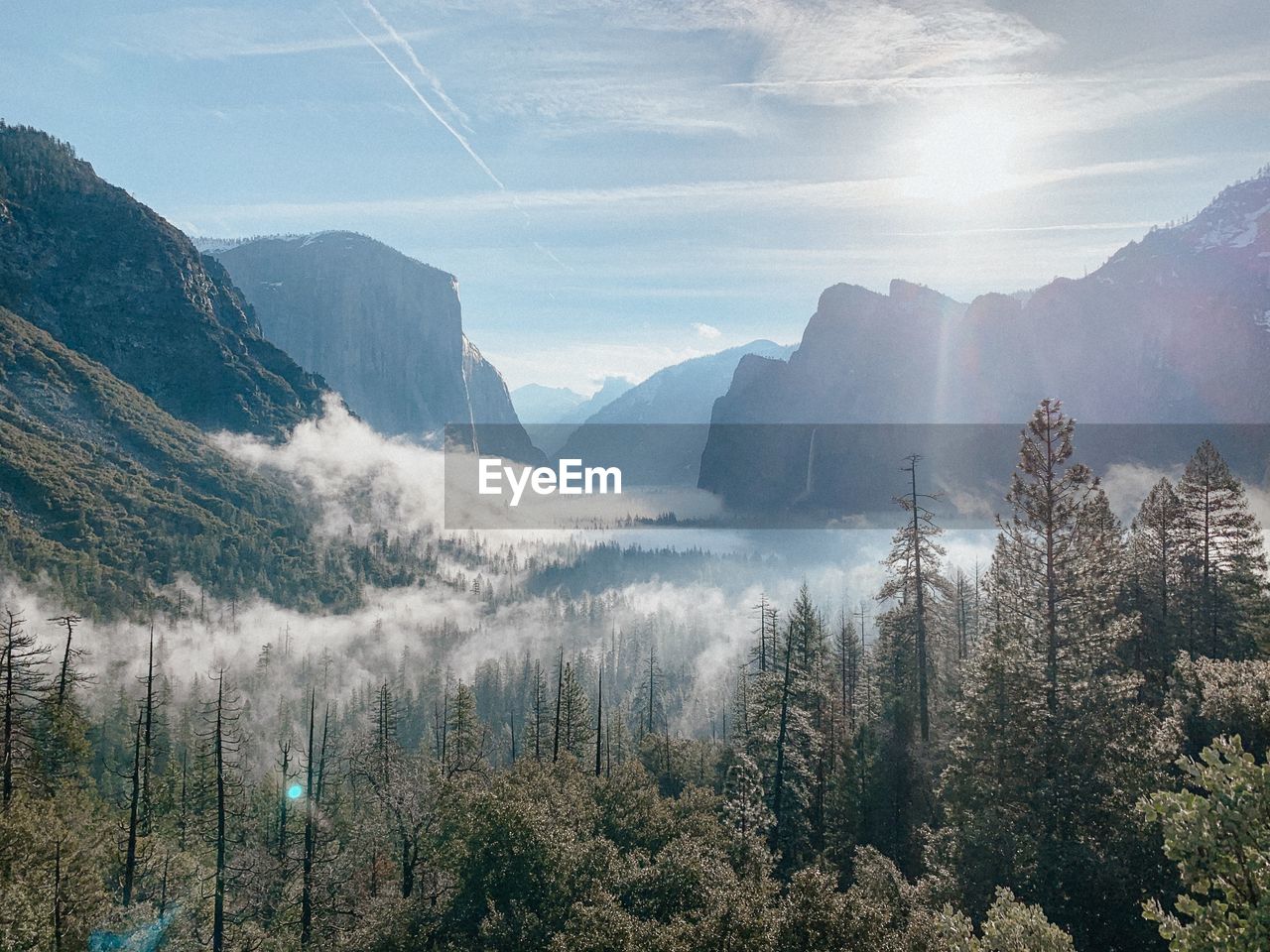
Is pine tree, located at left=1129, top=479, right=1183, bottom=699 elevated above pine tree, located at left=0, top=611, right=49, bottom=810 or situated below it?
above

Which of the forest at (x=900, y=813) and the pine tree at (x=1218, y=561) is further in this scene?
the pine tree at (x=1218, y=561)

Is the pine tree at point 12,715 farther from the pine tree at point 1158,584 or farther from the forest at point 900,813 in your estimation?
the pine tree at point 1158,584

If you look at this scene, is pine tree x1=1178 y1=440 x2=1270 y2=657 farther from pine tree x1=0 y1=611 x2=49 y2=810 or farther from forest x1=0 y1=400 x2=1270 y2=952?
pine tree x1=0 y1=611 x2=49 y2=810

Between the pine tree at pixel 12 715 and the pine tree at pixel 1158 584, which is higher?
the pine tree at pixel 1158 584

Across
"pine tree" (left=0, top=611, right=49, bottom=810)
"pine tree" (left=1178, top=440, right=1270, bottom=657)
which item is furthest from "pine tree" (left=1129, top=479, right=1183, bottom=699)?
"pine tree" (left=0, top=611, right=49, bottom=810)

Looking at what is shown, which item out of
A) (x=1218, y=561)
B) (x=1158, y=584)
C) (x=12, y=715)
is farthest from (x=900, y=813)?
(x=12, y=715)

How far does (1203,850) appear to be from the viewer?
1402cm

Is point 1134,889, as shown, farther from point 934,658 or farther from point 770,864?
point 934,658

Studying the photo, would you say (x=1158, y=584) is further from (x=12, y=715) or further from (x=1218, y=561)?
(x=12, y=715)

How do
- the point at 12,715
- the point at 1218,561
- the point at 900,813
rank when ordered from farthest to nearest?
the point at 1218,561, the point at 900,813, the point at 12,715

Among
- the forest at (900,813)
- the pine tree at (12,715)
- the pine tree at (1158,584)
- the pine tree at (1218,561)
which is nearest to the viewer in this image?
the forest at (900,813)

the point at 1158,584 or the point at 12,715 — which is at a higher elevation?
the point at 1158,584

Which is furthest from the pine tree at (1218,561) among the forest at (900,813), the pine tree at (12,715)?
the pine tree at (12,715)

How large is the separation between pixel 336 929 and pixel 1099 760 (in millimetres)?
39047
